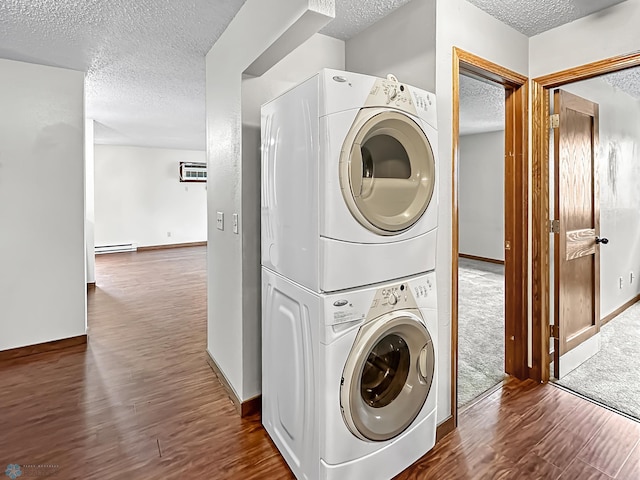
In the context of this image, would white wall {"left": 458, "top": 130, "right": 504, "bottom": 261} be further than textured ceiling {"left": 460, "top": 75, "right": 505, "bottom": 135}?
Yes

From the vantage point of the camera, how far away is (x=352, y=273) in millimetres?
1504

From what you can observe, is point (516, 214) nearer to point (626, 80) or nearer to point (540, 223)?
point (540, 223)

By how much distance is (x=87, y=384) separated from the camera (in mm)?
2645

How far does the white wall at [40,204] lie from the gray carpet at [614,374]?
13.4 ft

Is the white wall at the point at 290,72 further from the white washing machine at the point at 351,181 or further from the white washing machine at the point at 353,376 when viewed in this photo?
the white washing machine at the point at 353,376

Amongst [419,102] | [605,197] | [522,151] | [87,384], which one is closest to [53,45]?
[87,384]

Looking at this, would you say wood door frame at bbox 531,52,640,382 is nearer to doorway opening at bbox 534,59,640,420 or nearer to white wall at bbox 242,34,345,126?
doorway opening at bbox 534,59,640,420

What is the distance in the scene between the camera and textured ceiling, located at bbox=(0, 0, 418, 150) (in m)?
2.07

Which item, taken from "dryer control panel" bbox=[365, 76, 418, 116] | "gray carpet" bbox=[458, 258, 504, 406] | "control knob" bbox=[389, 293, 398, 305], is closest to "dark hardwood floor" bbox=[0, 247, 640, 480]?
"gray carpet" bbox=[458, 258, 504, 406]

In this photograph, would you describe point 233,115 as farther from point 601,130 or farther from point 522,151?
point 601,130

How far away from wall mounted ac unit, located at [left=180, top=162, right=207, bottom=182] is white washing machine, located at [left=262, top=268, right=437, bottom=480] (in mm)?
8068

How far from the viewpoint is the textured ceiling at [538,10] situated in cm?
203

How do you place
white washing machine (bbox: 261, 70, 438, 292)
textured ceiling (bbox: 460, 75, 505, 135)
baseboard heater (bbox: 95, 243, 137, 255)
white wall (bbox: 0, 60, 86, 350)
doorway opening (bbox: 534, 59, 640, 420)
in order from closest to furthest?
white washing machine (bbox: 261, 70, 438, 292), doorway opening (bbox: 534, 59, 640, 420), white wall (bbox: 0, 60, 86, 350), textured ceiling (bbox: 460, 75, 505, 135), baseboard heater (bbox: 95, 243, 137, 255)

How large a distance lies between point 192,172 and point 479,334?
789cm
